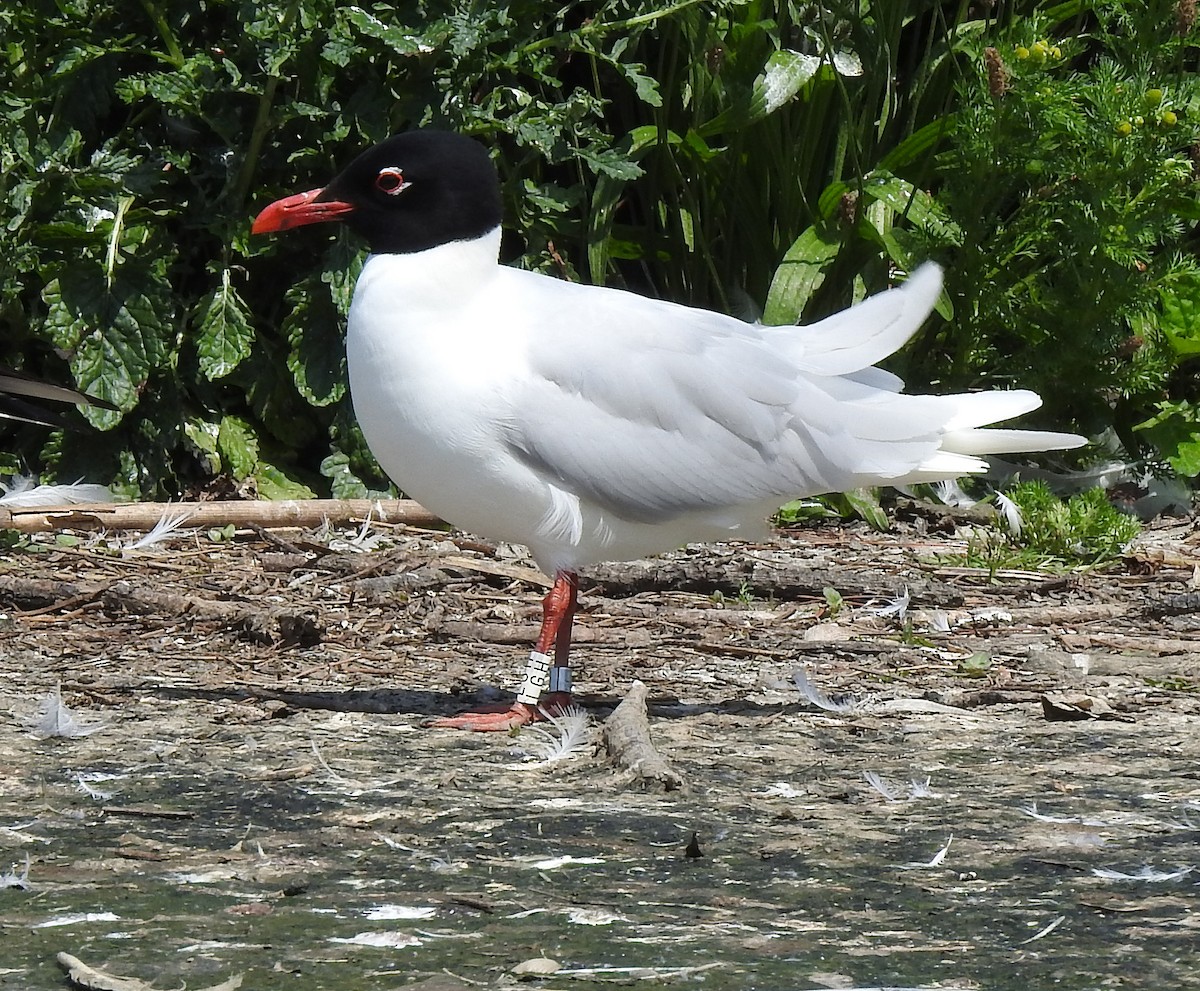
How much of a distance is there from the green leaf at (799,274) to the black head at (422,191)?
2.23m

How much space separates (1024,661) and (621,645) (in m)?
0.99

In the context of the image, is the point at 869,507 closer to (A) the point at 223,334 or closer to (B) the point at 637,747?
(A) the point at 223,334

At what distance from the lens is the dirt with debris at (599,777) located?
2.24 m

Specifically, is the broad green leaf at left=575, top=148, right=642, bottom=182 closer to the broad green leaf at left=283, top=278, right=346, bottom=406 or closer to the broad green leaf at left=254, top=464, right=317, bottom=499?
the broad green leaf at left=283, top=278, right=346, bottom=406

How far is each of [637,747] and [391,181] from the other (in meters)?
1.41

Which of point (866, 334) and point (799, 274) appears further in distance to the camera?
point (799, 274)

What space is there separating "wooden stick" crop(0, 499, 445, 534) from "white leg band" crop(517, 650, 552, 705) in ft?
5.55

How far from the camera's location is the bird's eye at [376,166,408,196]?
3.79 metres

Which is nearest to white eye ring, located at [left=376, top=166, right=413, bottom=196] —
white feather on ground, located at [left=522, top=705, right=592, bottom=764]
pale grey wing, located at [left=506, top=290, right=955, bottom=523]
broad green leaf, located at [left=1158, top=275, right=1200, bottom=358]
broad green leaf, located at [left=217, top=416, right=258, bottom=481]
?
pale grey wing, located at [left=506, top=290, right=955, bottom=523]

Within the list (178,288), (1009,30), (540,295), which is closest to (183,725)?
(540,295)

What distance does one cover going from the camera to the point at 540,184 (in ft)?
20.9

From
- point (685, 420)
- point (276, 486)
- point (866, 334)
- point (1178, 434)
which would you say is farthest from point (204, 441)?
point (1178, 434)

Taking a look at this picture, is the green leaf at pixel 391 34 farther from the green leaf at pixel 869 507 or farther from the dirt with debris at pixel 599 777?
the green leaf at pixel 869 507

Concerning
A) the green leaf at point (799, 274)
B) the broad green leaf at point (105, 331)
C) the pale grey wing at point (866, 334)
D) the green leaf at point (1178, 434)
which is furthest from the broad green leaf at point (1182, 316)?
the broad green leaf at point (105, 331)
